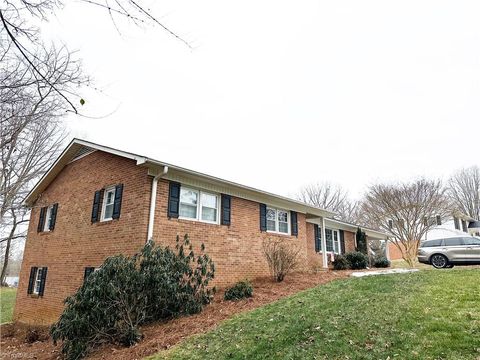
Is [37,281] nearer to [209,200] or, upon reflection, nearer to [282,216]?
[209,200]

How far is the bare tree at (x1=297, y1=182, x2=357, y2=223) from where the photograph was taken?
37562 millimetres

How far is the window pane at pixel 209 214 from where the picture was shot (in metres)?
11.0

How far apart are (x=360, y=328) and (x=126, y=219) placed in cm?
720

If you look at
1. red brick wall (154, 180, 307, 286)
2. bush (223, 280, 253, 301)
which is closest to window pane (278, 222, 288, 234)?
red brick wall (154, 180, 307, 286)

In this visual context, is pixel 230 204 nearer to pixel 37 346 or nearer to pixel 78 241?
pixel 78 241

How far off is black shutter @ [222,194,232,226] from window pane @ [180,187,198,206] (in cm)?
115

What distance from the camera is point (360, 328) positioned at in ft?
17.7

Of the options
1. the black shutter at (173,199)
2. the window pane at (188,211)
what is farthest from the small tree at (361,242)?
the black shutter at (173,199)

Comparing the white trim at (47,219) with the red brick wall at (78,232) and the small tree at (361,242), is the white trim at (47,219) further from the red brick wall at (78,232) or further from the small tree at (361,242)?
the small tree at (361,242)

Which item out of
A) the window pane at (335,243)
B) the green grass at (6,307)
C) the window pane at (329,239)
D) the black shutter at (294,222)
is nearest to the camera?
the black shutter at (294,222)

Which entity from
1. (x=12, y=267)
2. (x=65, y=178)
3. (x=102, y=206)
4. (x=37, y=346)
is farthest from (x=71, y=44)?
(x=12, y=267)

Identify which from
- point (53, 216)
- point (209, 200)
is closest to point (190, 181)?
point (209, 200)

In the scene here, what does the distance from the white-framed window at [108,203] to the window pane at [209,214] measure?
3.10 meters

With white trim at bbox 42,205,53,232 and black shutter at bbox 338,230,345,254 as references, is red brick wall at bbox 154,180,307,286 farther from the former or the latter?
black shutter at bbox 338,230,345,254
